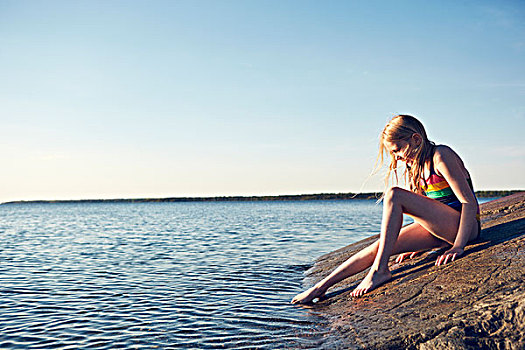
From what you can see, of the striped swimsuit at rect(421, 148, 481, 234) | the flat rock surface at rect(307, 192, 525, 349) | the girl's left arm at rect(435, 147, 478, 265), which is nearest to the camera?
the flat rock surface at rect(307, 192, 525, 349)

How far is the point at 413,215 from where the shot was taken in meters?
4.80

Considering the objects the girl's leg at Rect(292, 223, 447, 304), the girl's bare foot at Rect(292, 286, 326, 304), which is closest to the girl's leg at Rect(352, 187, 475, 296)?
the girl's leg at Rect(292, 223, 447, 304)

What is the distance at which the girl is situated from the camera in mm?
4645

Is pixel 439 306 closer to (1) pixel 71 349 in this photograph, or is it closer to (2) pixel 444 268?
(2) pixel 444 268

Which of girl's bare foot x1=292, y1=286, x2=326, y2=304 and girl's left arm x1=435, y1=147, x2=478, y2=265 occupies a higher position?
girl's left arm x1=435, y1=147, x2=478, y2=265

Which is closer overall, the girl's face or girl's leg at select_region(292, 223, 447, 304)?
the girl's face

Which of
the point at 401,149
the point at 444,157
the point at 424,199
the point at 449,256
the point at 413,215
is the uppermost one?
the point at 401,149

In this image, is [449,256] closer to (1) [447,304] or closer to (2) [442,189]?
(2) [442,189]

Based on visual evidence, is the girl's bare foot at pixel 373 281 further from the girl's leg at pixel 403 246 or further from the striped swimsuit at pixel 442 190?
the striped swimsuit at pixel 442 190

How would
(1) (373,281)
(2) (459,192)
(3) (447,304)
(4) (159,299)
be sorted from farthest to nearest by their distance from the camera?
(4) (159,299) < (1) (373,281) < (2) (459,192) < (3) (447,304)

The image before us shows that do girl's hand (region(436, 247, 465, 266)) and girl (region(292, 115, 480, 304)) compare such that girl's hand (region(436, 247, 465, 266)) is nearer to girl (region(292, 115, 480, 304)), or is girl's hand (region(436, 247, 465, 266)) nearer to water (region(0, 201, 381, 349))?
girl (region(292, 115, 480, 304))

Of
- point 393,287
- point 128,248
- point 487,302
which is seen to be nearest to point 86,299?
point 393,287

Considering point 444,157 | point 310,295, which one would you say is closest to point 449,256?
point 444,157

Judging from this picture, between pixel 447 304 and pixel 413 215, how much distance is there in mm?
1066
